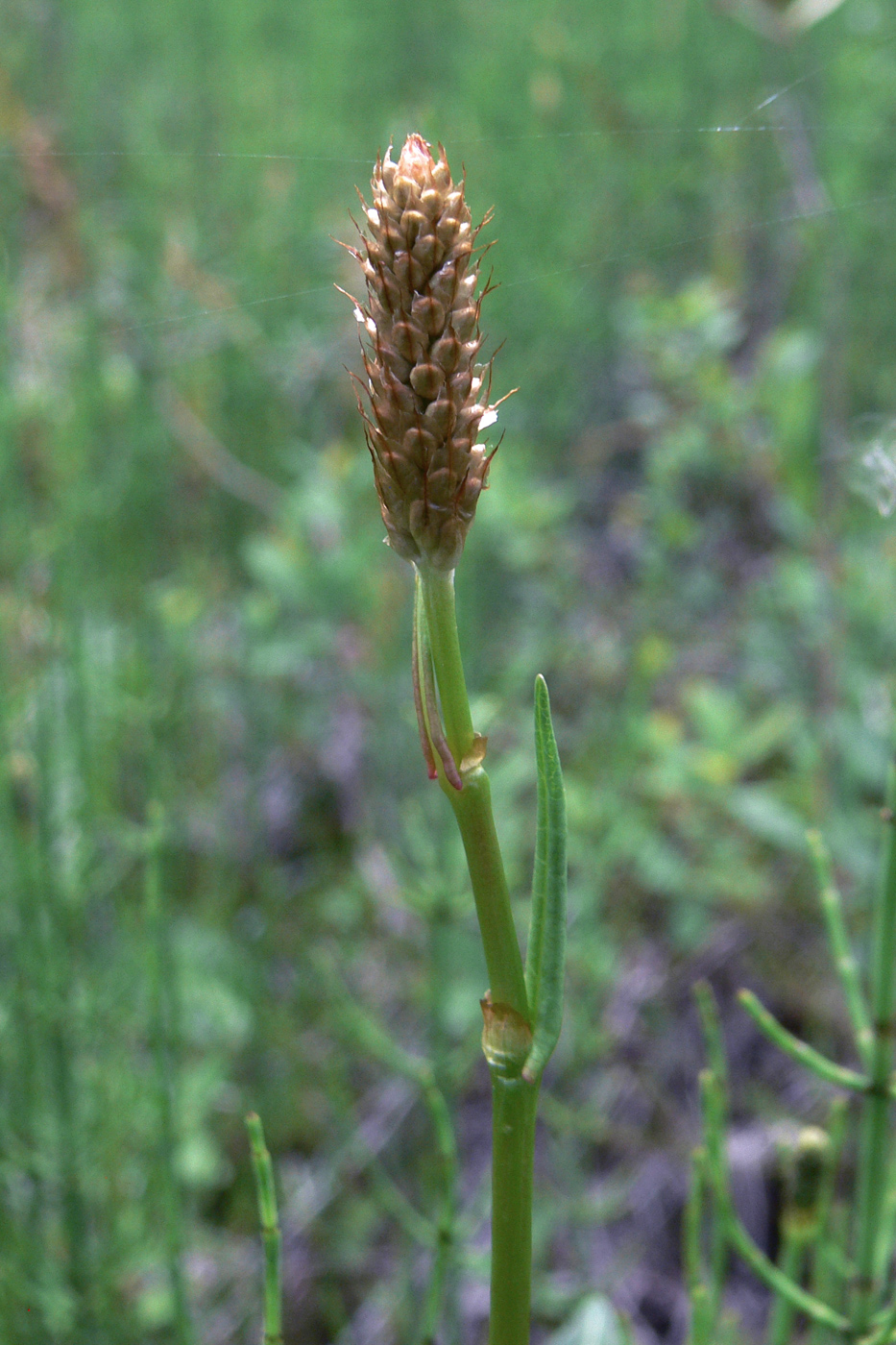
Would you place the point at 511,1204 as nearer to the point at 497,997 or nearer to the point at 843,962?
the point at 497,997

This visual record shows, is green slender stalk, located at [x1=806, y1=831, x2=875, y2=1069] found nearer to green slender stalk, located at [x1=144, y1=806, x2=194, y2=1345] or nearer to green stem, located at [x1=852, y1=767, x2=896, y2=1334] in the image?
green stem, located at [x1=852, y1=767, x2=896, y2=1334]

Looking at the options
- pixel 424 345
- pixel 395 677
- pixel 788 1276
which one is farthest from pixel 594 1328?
pixel 395 677

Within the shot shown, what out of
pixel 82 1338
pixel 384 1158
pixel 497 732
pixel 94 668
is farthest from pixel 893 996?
pixel 94 668

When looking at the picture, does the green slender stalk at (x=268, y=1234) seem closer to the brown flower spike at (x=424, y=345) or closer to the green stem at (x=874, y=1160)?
the brown flower spike at (x=424, y=345)

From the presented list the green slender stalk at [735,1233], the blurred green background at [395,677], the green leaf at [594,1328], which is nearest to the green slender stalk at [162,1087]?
the blurred green background at [395,677]

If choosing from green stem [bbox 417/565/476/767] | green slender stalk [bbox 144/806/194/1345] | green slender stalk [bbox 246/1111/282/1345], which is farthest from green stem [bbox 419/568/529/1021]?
green slender stalk [bbox 144/806/194/1345]

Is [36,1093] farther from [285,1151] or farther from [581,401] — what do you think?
[581,401]
